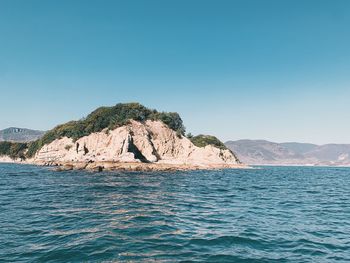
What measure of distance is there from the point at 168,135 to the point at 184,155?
11242 millimetres

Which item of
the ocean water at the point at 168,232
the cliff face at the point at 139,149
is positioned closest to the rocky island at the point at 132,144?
the cliff face at the point at 139,149

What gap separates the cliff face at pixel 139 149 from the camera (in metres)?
108

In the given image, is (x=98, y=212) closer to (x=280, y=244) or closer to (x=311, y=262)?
(x=280, y=244)

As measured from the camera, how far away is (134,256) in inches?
521

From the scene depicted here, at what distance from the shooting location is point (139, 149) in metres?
116

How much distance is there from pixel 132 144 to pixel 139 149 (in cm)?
402

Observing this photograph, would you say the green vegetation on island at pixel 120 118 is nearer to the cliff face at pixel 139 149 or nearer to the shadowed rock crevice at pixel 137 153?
the cliff face at pixel 139 149

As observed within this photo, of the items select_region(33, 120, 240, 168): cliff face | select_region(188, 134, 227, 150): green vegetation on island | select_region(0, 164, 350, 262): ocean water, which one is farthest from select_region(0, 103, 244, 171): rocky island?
select_region(0, 164, 350, 262): ocean water

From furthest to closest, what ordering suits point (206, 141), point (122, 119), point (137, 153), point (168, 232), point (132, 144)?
point (206, 141) → point (122, 119) → point (137, 153) → point (132, 144) → point (168, 232)

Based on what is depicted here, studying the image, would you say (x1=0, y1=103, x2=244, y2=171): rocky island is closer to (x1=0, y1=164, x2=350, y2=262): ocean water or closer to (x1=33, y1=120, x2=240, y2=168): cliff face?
(x1=33, y1=120, x2=240, y2=168): cliff face

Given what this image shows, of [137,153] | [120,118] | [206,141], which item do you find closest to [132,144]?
[137,153]

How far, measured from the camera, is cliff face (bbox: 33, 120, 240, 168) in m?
108

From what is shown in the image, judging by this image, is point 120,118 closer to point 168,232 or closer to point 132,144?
point 132,144

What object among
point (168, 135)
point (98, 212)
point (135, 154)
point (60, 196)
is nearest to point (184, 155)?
point (168, 135)
